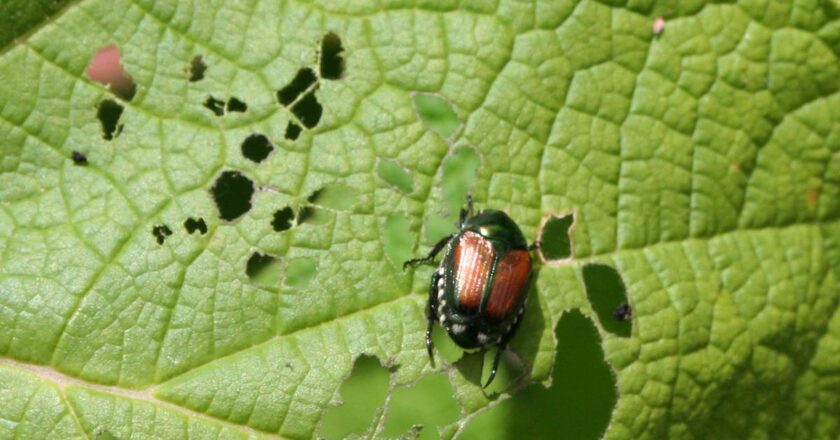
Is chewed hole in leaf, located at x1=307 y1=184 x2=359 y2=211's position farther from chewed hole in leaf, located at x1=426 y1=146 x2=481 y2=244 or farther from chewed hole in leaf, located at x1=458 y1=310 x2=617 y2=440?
chewed hole in leaf, located at x1=458 y1=310 x2=617 y2=440

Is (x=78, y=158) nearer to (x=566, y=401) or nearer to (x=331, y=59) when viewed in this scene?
(x=331, y=59)

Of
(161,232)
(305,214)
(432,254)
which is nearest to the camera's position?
(161,232)

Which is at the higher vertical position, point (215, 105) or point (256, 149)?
point (215, 105)

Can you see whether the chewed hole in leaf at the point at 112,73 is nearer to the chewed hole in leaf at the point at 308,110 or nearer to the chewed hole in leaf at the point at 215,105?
the chewed hole in leaf at the point at 215,105

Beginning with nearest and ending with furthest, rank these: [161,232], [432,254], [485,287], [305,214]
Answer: [161,232] → [305,214] → [432,254] → [485,287]

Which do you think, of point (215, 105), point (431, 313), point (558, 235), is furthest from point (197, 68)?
point (558, 235)
